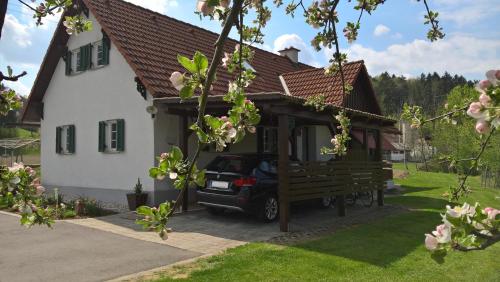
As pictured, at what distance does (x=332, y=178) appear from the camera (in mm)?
12297

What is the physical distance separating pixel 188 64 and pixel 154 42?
1513 cm

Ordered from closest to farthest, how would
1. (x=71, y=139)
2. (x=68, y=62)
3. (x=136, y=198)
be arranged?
(x=136, y=198), (x=71, y=139), (x=68, y=62)

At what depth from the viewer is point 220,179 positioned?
1118 centimetres

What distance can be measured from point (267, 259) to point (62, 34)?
1399cm

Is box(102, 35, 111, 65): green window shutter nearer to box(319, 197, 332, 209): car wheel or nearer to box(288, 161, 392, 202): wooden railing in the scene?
box(288, 161, 392, 202): wooden railing

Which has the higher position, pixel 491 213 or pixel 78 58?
pixel 78 58

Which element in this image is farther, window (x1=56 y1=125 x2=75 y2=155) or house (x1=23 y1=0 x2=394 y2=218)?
window (x1=56 y1=125 x2=75 y2=155)

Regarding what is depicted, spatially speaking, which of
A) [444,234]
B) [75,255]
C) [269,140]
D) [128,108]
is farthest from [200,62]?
[269,140]

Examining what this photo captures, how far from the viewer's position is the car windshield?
11094 mm

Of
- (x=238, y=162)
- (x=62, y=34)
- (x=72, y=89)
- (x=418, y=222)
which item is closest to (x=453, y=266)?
(x=418, y=222)

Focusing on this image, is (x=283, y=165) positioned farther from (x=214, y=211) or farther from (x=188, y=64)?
(x=188, y=64)

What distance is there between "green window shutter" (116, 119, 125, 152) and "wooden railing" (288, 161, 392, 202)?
6.32m

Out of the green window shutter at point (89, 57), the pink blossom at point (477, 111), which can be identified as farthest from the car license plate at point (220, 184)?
the pink blossom at point (477, 111)

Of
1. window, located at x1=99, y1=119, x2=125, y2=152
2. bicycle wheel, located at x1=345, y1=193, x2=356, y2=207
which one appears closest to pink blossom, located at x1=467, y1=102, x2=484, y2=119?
bicycle wheel, located at x1=345, y1=193, x2=356, y2=207
